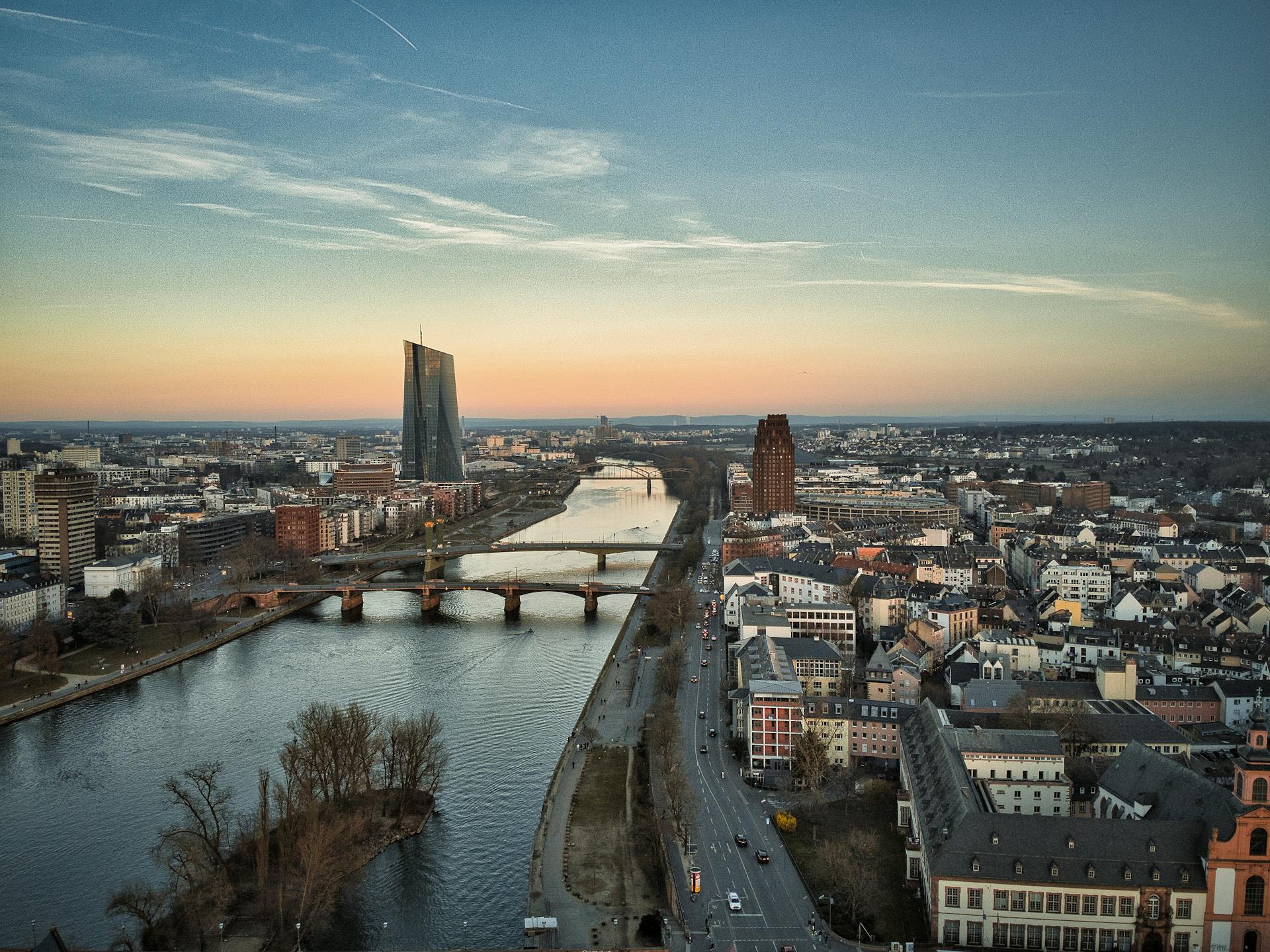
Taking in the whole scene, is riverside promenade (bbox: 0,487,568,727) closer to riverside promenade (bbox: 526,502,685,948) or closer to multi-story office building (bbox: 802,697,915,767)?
riverside promenade (bbox: 526,502,685,948)

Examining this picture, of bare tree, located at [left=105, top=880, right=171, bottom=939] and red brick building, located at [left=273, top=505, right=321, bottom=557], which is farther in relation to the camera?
red brick building, located at [left=273, top=505, right=321, bottom=557]

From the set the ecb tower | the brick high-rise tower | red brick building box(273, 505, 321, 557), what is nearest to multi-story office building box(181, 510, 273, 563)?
red brick building box(273, 505, 321, 557)

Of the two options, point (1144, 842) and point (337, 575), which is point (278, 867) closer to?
point (1144, 842)

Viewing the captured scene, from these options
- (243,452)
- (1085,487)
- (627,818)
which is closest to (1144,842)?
(627,818)

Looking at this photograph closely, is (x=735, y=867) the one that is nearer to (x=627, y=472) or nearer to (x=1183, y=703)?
(x=1183, y=703)

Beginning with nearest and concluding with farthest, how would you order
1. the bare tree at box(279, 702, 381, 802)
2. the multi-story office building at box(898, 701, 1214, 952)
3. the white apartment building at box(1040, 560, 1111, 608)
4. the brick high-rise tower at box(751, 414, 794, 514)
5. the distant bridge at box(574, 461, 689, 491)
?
1. the multi-story office building at box(898, 701, 1214, 952)
2. the bare tree at box(279, 702, 381, 802)
3. the white apartment building at box(1040, 560, 1111, 608)
4. the brick high-rise tower at box(751, 414, 794, 514)
5. the distant bridge at box(574, 461, 689, 491)
